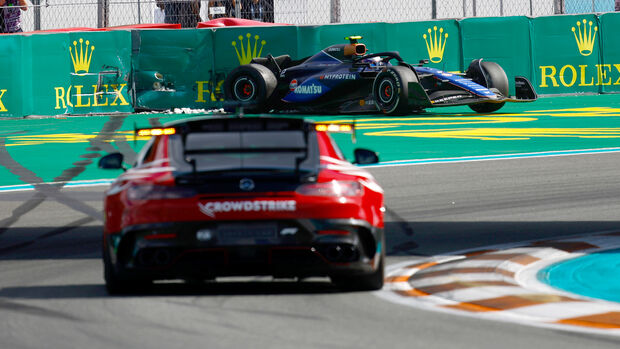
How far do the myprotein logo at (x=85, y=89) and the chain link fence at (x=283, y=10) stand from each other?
121 centimetres

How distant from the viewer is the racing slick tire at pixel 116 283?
654 centimetres

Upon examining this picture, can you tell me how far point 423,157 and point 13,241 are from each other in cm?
766

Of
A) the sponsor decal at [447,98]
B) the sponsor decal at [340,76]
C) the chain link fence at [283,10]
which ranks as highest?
the chain link fence at [283,10]

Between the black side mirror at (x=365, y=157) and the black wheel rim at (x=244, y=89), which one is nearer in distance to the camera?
the black side mirror at (x=365, y=157)

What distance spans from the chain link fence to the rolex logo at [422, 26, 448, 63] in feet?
1.61

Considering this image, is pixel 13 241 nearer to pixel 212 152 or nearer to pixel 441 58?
pixel 212 152

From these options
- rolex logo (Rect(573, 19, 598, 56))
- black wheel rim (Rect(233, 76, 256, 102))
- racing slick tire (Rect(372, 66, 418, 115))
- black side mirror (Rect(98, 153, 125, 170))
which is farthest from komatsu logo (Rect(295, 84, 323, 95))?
black side mirror (Rect(98, 153, 125, 170))

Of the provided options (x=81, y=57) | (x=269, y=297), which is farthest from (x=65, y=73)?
(x=269, y=297)

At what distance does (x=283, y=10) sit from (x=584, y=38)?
644 cm

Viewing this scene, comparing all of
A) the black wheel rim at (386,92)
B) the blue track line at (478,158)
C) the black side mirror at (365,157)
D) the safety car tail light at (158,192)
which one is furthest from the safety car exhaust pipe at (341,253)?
the black wheel rim at (386,92)

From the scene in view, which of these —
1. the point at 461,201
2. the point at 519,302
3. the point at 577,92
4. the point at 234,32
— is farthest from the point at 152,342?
the point at 577,92

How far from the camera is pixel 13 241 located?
30.3 feet

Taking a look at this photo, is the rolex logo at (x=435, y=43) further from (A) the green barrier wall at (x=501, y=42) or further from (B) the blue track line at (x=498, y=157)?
(B) the blue track line at (x=498, y=157)

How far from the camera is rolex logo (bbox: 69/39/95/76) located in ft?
80.3
